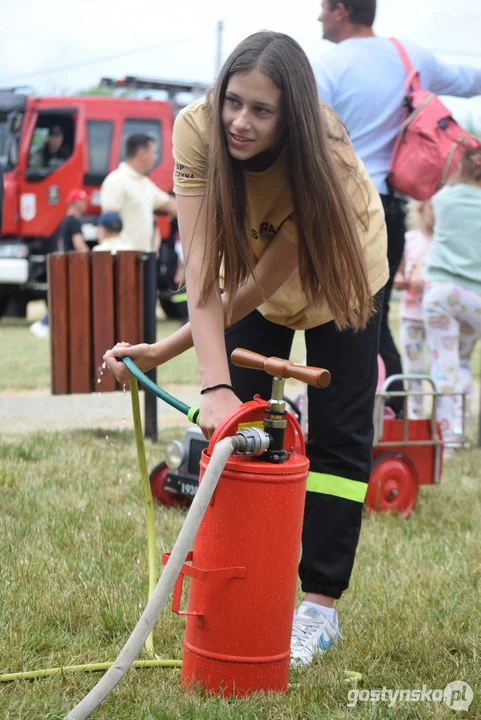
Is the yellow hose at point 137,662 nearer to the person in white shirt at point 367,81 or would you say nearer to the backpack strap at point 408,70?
the person in white shirt at point 367,81

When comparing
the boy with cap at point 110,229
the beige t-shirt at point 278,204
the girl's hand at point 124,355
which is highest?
the beige t-shirt at point 278,204

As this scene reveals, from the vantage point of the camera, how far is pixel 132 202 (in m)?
10.3

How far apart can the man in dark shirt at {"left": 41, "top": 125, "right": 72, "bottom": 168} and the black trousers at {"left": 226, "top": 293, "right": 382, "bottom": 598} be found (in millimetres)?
12371

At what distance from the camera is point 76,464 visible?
4.66 meters

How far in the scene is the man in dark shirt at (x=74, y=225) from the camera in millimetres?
12430

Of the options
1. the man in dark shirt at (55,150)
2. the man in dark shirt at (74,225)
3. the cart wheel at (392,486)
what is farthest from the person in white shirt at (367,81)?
the man in dark shirt at (55,150)

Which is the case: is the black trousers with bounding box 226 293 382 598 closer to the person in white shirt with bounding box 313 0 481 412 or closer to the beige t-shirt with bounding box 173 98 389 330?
the beige t-shirt with bounding box 173 98 389 330

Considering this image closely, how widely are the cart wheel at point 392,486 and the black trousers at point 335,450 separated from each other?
1.54m

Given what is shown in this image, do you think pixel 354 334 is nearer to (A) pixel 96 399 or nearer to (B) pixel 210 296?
(B) pixel 210 296

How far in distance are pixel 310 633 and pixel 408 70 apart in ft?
8.97

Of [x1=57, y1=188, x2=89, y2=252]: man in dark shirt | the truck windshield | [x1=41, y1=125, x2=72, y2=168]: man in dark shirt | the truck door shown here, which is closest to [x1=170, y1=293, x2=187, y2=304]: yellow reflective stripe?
[x1=57, y1=188, x2=89, y2=252]: man in dark shirt

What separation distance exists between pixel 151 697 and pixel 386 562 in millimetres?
1430

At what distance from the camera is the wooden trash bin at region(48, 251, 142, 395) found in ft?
18.5

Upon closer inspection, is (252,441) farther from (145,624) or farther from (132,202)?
(132,202)
